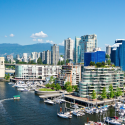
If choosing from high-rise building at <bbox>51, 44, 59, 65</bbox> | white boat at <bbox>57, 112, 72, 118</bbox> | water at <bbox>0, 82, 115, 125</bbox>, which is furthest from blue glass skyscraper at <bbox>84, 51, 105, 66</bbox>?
high-rise building at <bbox>51, 44, 59, 65</bbox>

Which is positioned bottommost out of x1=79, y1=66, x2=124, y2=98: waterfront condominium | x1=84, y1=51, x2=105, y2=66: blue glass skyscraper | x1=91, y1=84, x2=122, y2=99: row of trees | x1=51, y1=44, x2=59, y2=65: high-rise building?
x1=91, y1=84, x2=122, y2=99: row of trees

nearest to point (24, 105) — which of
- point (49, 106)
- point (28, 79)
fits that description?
point (49, 106)

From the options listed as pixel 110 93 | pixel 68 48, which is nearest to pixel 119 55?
pixel 68 48

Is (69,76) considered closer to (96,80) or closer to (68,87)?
(68,87)

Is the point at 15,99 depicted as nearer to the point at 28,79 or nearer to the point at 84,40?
the point at 28,79

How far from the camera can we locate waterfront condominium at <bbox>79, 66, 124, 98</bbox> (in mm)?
43641

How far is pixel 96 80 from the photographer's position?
4412 centimetres

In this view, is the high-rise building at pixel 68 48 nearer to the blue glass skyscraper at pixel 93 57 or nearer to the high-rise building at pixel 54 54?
the high-rise building at pixel 54 54

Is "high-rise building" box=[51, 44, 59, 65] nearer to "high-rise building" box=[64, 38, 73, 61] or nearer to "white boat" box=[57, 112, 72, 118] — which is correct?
"high-rise building" box=[64, 38, 73, 61]

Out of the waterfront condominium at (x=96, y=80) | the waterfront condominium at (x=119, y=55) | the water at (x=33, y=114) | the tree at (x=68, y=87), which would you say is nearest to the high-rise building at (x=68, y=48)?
the waterfront condominium at (x=119, y=55)

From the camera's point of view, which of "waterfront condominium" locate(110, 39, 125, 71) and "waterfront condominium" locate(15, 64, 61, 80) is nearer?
"waterfront condominium" locate(15, 64, 61, 80)

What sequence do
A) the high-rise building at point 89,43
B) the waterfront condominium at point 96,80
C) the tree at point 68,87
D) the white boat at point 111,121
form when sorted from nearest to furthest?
the white boat at point 111,121 → the waterfront condominium at point 96,80 → the tree at point 68,87 → the high-rise building at point 89,43

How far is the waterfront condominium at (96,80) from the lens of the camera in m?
43.6

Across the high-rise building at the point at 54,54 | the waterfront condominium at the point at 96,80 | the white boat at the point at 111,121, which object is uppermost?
the high-rise building at the point at 54,54
